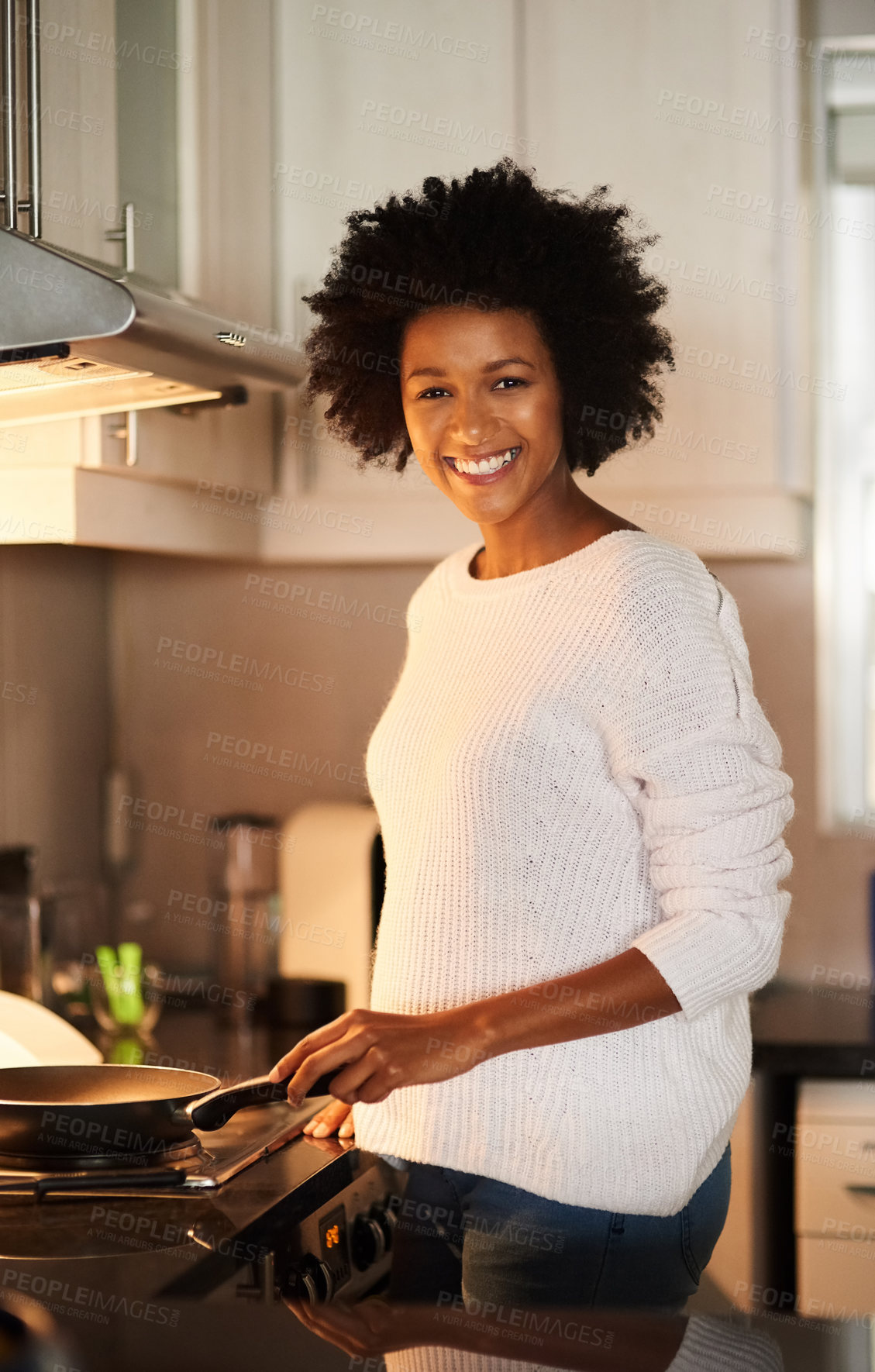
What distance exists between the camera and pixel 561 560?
3.97 feet

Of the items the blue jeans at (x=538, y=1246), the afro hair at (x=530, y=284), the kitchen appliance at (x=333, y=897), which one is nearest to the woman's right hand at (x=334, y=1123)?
the blue jeans at (x=538, y=1246)

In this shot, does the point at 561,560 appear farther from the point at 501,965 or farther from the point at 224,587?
the point at 224,587

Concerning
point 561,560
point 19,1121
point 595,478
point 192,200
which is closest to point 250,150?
point 192,200

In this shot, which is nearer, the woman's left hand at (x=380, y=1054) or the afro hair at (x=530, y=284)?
the woman's left hand at (x=380, y=1054)

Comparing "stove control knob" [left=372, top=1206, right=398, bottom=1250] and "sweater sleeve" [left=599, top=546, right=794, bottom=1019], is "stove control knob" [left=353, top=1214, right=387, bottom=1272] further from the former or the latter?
"sweater sleeve" [left=599, top=546, right=794, bottom=1019]

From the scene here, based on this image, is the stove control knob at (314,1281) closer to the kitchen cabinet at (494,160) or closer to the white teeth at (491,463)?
the white teeth at (491,463)

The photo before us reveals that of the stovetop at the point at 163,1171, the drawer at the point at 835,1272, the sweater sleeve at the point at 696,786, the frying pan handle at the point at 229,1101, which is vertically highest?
the sweater sleeve at the point at 696,786

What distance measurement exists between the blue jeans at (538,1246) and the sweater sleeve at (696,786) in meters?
0.18

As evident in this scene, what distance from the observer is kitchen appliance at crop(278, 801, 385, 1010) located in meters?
1.90

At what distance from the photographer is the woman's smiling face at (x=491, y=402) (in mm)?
1224

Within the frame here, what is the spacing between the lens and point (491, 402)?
4.02 feet

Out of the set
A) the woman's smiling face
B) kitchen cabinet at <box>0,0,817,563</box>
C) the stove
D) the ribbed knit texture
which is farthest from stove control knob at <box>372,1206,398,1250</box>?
kitchen cabinet at <box>0,0,817,563</box>

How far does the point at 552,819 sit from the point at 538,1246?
0.33 meters

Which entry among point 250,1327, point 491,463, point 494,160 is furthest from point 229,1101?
point 494,160
